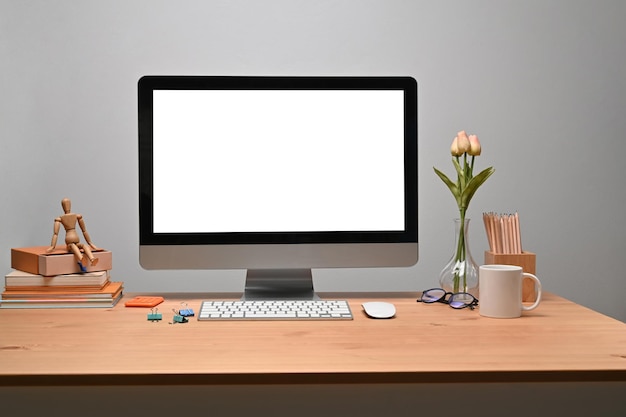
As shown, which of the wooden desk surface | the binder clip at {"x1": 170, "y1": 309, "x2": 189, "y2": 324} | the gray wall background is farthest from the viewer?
the gray wall background

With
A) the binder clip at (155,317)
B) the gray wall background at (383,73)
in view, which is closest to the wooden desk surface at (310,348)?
the binder clip at (155,317)

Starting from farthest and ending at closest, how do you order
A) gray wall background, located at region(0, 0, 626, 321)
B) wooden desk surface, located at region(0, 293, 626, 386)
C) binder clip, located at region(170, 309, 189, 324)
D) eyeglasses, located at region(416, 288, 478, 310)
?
1. gray wall background, located at region(0, 0, 626, 321)
2. eyeglasses, located at region(416, 288, 478, 310)
3. binder clip, located at region(170, 309, 189, 324)
4. wooden desk surface, located at region(0, 293, 626, 386)

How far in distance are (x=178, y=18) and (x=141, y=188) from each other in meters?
0.72

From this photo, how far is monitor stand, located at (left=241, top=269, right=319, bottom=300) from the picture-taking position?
1.40 m

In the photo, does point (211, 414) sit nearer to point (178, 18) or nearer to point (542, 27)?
point (178, 18)

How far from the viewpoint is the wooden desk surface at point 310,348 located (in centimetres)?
85

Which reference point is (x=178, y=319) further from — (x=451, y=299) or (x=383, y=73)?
(x=383, y=73)

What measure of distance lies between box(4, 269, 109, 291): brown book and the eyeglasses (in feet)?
2.37

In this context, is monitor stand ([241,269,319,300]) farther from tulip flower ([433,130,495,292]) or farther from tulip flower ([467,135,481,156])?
tulip flower ([467,135,481,156])

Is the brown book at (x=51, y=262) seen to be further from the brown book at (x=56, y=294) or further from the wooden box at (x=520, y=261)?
the wooden box at (x=520, y=261)

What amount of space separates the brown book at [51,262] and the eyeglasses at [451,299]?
2.36ft

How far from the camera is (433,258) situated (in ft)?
6.33

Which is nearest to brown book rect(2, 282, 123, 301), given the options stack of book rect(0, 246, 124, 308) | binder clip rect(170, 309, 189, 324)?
stack of book rect(0, 246, 124, 308)

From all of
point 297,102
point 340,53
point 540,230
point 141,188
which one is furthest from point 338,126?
point 540,230
